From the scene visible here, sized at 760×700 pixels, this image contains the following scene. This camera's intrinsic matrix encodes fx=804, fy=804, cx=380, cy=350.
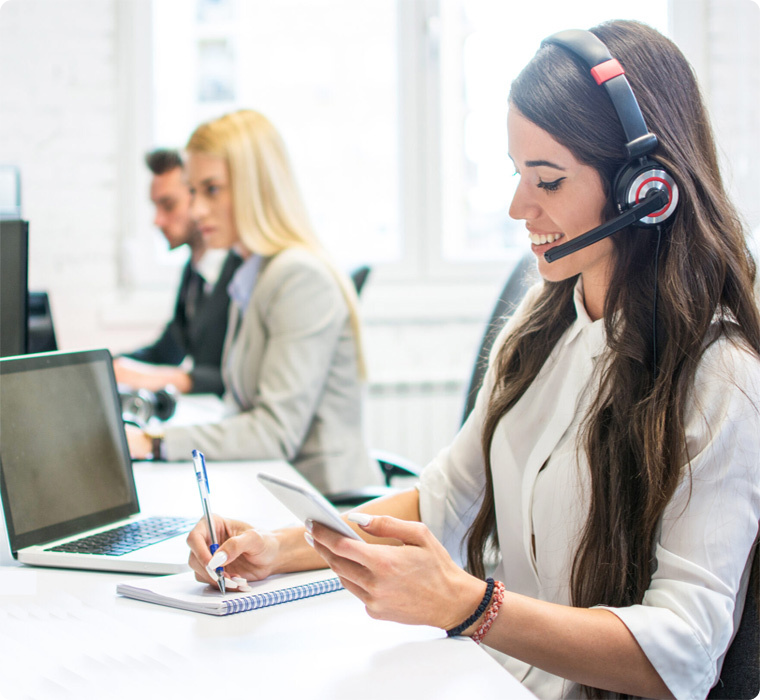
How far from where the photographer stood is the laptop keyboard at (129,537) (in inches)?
37.1

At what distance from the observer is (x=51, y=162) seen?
286 cm

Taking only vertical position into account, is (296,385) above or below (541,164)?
below

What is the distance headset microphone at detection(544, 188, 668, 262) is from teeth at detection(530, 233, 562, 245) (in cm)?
4

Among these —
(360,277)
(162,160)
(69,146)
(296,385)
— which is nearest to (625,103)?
(296,385)

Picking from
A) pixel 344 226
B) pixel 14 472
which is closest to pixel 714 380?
pixel 14 472

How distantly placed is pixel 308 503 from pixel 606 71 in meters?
0.57

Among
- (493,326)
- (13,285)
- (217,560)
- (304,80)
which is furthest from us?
(304,80)

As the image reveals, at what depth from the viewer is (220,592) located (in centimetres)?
81

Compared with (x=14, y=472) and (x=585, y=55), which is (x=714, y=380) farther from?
(x=14, y=472)

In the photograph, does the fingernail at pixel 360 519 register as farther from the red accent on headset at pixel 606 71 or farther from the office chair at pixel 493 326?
the office chair at pixel 493 326

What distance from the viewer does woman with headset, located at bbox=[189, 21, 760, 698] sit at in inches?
29.5

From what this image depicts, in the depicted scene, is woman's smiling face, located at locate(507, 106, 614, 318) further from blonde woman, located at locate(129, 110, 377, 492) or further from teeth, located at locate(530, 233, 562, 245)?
blonde woman, located at locate(129, 110, 377, 492)

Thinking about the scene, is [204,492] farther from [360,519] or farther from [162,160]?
[162,160]

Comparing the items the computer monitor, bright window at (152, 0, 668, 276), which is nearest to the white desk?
the computer monitor
